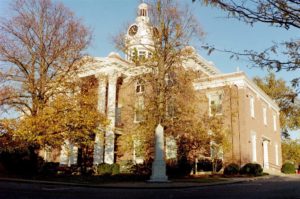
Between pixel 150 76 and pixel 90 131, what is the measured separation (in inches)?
215

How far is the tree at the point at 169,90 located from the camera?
22.5m

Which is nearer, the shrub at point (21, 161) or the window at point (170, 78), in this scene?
the shrub at point (21, 161)

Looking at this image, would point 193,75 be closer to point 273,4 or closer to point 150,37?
point 150,37

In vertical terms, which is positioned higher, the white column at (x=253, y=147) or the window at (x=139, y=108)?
the window at (x=139, y=108)

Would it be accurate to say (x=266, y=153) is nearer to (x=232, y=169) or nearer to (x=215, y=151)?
(x=232, y=169)

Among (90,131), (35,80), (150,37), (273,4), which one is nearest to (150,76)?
(150,37)

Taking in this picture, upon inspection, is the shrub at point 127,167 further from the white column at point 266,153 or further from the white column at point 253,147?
the white column at point 266,153

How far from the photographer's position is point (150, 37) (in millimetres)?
23547

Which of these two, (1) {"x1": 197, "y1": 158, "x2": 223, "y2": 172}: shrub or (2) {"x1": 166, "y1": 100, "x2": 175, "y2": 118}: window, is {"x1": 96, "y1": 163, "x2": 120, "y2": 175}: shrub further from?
(1) {"x1": 197, "y1": 158, "x2": 223, "y2": 172}: shrub

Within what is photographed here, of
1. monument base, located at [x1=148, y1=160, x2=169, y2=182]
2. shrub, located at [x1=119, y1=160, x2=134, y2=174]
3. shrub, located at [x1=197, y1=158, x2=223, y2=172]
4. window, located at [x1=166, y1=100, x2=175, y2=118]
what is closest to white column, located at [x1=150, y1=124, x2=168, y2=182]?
monument base, located at [x1=148, y1=160, x2=169, y2=182]

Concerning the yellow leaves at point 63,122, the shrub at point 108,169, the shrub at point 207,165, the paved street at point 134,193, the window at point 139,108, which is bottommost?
the paved street at point 134,193

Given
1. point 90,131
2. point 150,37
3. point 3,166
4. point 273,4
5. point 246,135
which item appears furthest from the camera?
point 246,135

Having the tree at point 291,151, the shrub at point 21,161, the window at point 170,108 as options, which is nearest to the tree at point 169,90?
the window at point 170,108

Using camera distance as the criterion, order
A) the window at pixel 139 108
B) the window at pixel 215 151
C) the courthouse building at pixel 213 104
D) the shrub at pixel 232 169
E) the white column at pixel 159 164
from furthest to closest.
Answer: the courthouse building at pixel 213 104
the shrub at pixel 232 169
the window at pixel 215 151
the window at pixel 139 108
the white column at pixel 159 164
